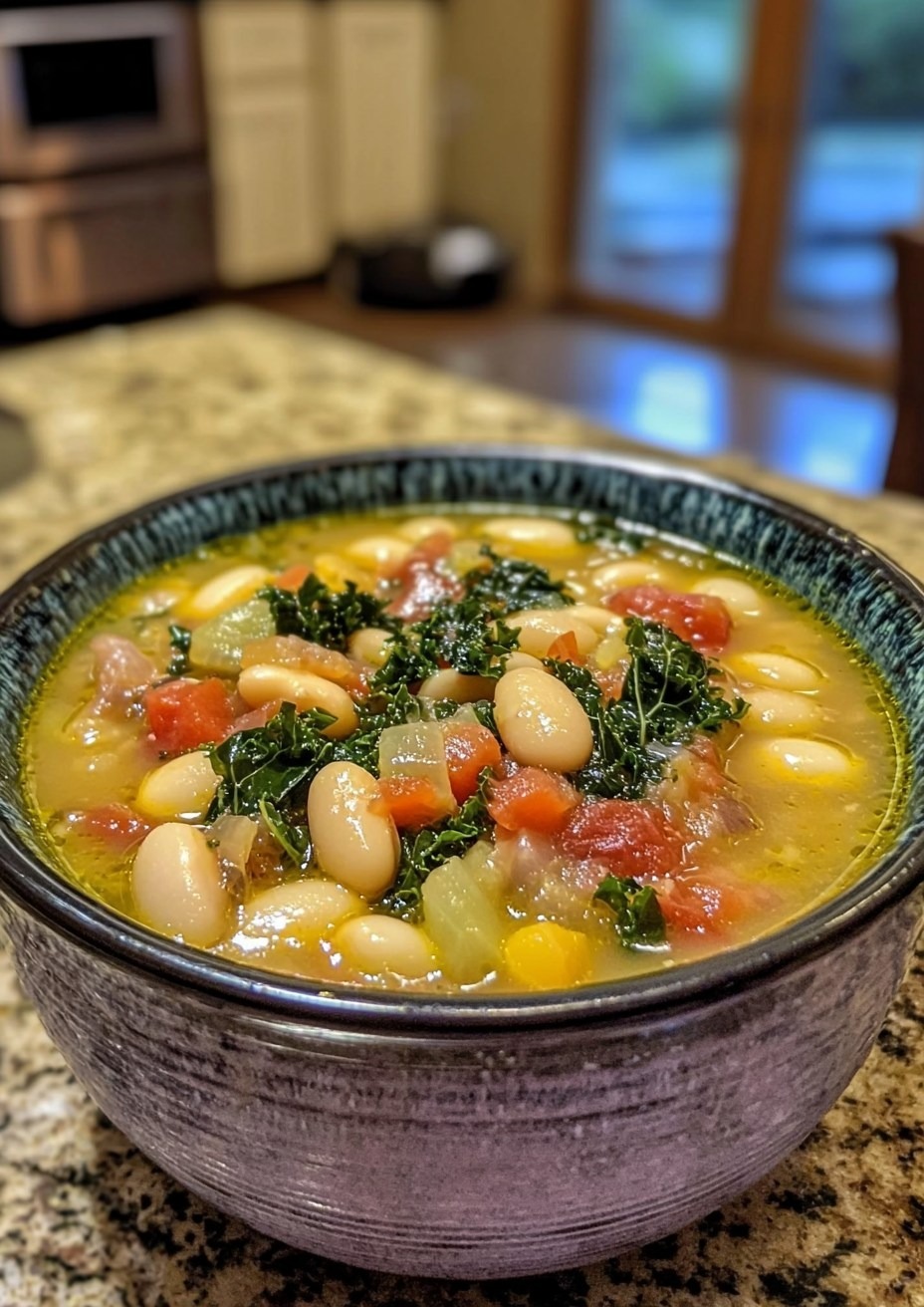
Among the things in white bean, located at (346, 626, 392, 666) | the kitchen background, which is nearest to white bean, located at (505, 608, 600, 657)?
white bean, located at (346, 626, 392, 666)

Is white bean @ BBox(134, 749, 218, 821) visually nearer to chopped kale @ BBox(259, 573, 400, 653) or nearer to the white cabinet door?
chopped kale @ BBox(259, 573, 400, 653)

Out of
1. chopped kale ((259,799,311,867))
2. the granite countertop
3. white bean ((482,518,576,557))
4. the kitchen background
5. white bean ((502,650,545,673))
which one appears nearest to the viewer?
the granite countertop

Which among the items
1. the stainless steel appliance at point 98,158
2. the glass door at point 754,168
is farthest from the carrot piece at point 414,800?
the glass door at point 754,168

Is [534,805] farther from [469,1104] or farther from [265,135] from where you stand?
[265,135]

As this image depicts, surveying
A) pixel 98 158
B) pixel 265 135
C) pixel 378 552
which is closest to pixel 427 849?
pixel 378 552

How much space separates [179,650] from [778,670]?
51 cm

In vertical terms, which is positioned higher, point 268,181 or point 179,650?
point 179,650

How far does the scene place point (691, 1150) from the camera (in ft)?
1.98

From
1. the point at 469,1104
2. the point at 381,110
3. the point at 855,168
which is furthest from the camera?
the point at 381,110

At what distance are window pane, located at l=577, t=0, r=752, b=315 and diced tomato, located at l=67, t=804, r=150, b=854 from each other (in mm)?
5348

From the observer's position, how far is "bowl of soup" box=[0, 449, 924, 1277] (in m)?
0.55

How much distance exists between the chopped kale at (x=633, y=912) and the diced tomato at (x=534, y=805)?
6cm

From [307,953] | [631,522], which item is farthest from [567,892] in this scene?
[631,522]

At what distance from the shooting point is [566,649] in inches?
40.3
